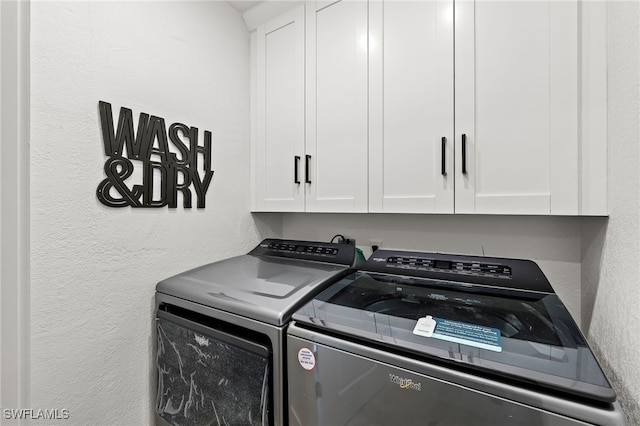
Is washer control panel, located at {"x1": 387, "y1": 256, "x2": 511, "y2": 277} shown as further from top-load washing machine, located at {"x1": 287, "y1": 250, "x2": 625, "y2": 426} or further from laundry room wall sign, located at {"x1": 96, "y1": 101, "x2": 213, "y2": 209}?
laundry room wall sign, located at {"x1": 96, "y1": 101, "x2": 213, "y2": 209}

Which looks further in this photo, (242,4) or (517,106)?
(242,4)

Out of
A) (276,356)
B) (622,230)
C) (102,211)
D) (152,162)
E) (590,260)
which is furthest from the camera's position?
(152,162)

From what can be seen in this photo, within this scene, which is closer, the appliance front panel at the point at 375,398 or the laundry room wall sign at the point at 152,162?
the appliance front panel at the point at 375,398

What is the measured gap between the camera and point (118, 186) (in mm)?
1148

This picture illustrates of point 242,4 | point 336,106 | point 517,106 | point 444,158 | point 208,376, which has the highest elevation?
point 242,4

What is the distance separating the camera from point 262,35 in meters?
1.62

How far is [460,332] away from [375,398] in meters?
0.28

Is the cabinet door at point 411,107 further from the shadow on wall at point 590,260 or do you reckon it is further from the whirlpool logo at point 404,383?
the whirlpool logo at point 404,383

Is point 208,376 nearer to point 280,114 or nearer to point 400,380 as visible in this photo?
point 400,380

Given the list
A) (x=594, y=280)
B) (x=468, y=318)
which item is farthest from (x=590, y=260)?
(x=468, y=318)

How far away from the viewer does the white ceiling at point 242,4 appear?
154 cm

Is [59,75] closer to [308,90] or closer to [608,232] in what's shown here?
[308,90]

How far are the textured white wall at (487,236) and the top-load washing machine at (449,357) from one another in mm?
188

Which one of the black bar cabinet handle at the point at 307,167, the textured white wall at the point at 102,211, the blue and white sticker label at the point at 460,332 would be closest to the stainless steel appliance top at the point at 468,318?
the blue and white sticker label at the point at 460,332
